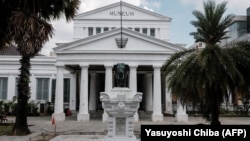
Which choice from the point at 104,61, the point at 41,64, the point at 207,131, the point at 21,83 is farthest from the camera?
the point at 41,64

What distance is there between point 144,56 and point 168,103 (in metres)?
10.2

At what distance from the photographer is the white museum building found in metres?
35.5

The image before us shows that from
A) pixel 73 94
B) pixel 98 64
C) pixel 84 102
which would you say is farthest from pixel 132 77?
pixel 73 94

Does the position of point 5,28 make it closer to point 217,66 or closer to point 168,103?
point 217,66

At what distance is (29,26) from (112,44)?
15.5 m

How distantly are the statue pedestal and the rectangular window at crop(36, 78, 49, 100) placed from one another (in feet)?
105

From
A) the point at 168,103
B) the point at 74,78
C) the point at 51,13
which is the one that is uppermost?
the point at 51,13

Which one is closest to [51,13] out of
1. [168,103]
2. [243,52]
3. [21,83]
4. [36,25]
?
[36,25]

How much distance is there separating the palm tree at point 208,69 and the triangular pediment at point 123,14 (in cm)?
3173

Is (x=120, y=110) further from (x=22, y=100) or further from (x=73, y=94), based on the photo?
(x=73, y=94)

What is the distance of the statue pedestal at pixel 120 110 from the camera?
Result: 15445mm

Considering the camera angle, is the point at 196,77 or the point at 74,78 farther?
the point at 74,78

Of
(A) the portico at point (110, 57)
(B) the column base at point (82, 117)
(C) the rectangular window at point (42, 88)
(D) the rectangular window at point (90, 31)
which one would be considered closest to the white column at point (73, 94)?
(C) the rectangular window at point (42, 88)

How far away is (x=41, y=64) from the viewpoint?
46.5 m
